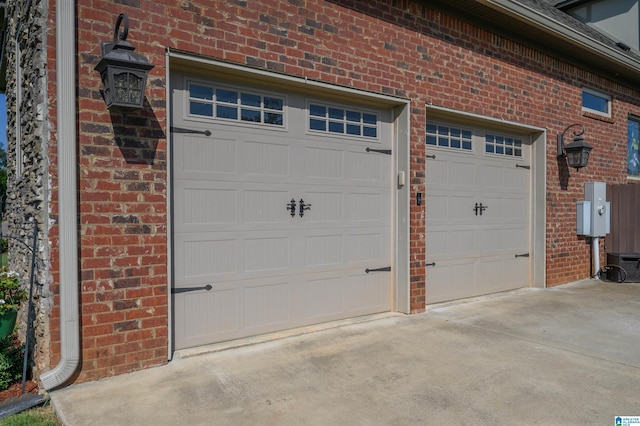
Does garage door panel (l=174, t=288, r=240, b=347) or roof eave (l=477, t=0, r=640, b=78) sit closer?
garage door panel (l=174, t=288, r=240, b=347)

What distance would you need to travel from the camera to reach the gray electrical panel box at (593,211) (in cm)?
768

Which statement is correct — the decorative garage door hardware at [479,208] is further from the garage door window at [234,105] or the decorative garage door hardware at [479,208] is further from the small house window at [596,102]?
the garage door window at [234,105]

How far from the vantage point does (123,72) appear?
321 cm

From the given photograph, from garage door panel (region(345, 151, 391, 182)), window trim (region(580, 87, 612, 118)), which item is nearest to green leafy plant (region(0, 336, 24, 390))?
garage door panel (region(345, 151, 391, 182))

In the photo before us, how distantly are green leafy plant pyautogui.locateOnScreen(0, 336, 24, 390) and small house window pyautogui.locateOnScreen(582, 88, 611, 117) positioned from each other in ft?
28.6

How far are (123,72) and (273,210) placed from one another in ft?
6.08

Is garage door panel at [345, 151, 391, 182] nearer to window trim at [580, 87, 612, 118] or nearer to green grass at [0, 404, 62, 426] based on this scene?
green grass at [0, 404, 62, 426]

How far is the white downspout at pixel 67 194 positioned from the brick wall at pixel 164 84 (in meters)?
0.07

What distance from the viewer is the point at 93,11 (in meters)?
3.35

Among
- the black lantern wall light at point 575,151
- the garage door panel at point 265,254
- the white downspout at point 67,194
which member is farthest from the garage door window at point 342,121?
the black lantern wall light at point 575,151

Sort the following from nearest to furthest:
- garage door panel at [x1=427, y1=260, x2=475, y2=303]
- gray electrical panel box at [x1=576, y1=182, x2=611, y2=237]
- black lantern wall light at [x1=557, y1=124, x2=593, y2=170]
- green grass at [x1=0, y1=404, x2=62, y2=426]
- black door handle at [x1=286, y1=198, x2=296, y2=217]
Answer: green grass at [x1=0, y1=404, x2=62, y2=426] < black door handle at [x1=286, y1=198, x2=296, y2=217] < garage door panel at [x1=427, y1=260, x2=475, y2=303] < black lantern wall light at [x1=557, y1=124, x2=593, y2=170] < gray electrical panel box at [x1=576, y1=182, x2=611, y2=237]

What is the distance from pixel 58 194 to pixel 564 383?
3.93 m

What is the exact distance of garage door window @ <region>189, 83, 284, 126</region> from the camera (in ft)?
13.3

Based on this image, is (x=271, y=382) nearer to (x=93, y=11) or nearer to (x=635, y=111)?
(x=93, y=11)
